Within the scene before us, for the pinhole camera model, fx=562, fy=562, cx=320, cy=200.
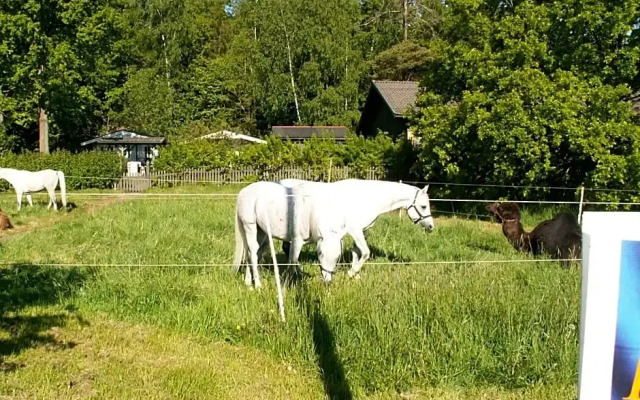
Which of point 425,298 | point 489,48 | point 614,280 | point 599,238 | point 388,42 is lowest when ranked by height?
point 425,298

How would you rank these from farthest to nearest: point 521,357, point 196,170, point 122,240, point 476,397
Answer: point 196,170, point 122,240, point 521,357, point 476,397

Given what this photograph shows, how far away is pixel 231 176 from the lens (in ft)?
91.2

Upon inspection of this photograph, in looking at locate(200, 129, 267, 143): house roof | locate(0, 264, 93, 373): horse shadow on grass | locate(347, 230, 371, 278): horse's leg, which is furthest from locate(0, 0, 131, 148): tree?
locate(347, 230, 371, 278): horse's leg

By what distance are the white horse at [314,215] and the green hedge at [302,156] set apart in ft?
52.0

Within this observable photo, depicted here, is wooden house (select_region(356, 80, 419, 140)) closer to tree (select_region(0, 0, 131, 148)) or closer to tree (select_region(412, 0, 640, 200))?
tree (select_region(412, 0, 640, 200))

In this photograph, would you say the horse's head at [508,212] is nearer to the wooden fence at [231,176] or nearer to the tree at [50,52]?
the wooden fence at [231,176]

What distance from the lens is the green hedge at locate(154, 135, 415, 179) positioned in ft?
81.8

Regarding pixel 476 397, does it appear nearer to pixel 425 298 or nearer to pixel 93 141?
pixel 425 298

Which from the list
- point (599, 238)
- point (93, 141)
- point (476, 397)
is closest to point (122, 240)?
point (476, 397)

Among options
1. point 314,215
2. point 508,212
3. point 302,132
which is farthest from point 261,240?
point 302,132

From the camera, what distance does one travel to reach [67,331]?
19.0 feet

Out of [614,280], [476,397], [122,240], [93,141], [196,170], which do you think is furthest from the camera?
[93,141]

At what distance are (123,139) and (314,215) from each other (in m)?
37.1

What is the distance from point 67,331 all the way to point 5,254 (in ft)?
15.1
